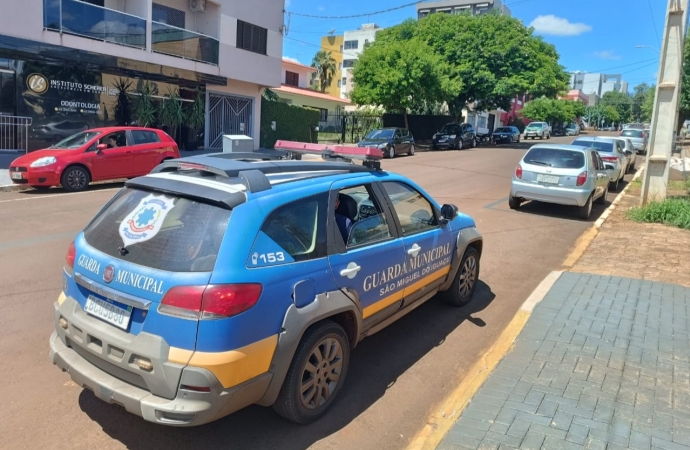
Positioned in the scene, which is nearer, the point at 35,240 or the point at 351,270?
the point at 351,270

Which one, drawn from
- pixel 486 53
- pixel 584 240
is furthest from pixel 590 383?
pixel 486 53

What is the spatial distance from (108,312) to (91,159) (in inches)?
409

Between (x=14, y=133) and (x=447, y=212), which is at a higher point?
(x=14, y=133)

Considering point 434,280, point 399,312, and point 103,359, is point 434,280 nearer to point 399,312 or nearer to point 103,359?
point 399,312

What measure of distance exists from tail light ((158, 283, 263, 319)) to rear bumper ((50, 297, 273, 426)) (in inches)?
11.4

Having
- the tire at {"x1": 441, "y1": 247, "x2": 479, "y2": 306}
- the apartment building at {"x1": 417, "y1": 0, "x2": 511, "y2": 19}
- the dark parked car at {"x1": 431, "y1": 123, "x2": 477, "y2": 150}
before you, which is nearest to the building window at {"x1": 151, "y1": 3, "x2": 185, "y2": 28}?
the dark parked car at {"x1": 431, "y1": 123, "x2": 477, "y2": 150}

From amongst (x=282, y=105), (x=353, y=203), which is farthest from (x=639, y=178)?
(x=353, y=203)

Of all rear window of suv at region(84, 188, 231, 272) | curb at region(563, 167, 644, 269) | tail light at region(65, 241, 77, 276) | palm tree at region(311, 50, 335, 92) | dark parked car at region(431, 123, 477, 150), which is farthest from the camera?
palm tree at region(311, 50, 335, 92)

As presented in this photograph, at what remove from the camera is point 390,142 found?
2512 centimetres

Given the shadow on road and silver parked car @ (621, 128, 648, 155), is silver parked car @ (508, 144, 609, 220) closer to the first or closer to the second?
the shadow on road

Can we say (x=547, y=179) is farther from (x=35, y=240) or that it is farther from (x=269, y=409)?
(x=35, y=240)

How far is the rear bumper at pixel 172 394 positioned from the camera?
2.79 metres

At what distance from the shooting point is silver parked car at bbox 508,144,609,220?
11117mm

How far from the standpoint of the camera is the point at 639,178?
1973 cm
